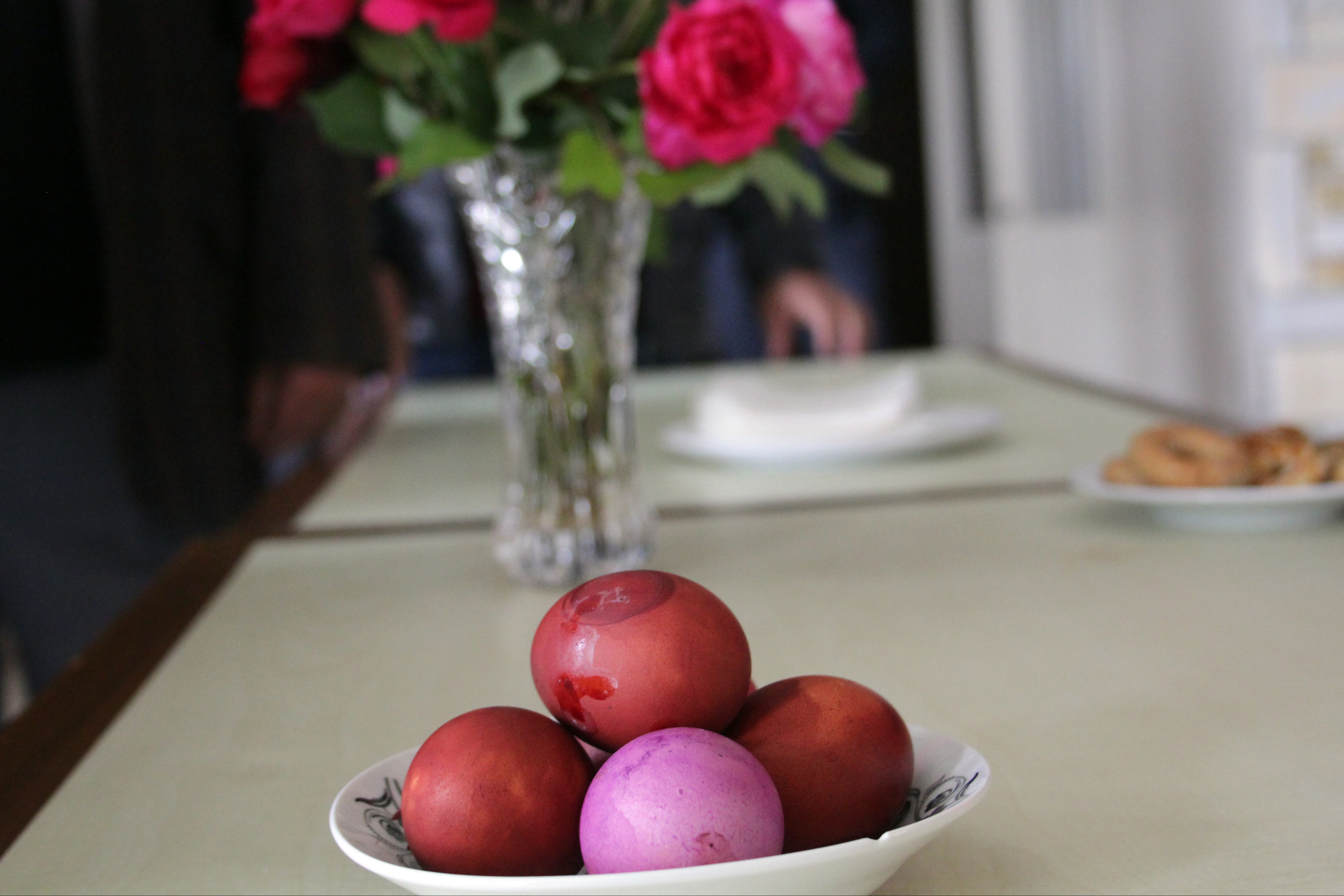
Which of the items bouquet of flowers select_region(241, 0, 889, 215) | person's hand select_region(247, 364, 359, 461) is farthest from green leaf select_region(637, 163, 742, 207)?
person's hand select_region(247, 364, 359, 461)

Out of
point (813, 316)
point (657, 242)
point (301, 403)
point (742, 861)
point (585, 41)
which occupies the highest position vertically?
point (585, 41)

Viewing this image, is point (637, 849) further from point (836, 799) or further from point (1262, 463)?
point (1262, 463)

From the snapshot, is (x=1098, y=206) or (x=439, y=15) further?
(x=1098, y=206)

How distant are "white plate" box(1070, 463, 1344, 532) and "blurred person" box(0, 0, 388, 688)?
146 cm

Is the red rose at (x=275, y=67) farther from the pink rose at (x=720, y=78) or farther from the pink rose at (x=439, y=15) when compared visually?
the pink rose at (x=720, y=78)

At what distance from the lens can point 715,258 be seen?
4137 millimetres

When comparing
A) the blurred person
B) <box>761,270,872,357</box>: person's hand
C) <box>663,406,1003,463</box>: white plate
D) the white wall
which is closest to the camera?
<box>663,406,1003,463</box>: white plate

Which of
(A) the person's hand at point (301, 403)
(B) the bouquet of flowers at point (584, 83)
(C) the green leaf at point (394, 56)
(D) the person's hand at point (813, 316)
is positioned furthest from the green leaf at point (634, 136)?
(D) the person's hand at point (813, 316)

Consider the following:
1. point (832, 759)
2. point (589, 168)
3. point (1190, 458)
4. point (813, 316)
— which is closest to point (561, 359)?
point (589, 168)

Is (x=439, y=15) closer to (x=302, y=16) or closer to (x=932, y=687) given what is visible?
(x=302, y=16)

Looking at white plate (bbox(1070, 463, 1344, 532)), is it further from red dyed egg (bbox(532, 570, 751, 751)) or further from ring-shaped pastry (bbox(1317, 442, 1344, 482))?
red dyed egg (bbox(532, 570, 751, 751))

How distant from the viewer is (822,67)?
2.44 feet

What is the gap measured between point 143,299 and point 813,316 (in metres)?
2.61

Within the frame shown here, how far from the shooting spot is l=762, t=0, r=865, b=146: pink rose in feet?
2.40
